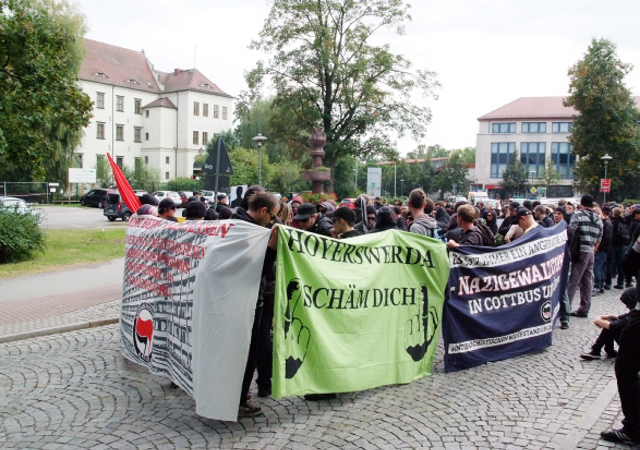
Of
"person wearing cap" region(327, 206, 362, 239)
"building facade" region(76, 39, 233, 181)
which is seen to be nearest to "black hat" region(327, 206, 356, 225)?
"person wearing cap" region(327, 206, 362, 239)

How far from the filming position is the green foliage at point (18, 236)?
48.3 ft

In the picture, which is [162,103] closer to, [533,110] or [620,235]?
[533,110]

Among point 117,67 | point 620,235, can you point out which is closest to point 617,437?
point 620,235

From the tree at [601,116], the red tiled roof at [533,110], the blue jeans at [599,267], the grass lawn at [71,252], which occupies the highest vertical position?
the red tiled roof at [533,110]

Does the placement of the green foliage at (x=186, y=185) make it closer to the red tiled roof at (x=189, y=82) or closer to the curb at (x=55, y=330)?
the red tiled roof at (x=189, y=82)

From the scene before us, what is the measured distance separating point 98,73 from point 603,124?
60809mm

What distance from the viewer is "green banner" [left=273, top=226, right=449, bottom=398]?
16.2 feet

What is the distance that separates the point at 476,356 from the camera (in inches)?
259

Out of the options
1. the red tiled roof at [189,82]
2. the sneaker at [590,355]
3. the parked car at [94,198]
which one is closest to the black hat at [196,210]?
the sneaker at [590,355]

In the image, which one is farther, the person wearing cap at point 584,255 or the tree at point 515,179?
the tree at point 515,179

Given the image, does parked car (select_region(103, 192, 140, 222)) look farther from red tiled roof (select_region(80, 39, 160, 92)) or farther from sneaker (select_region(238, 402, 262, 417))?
red tiled roof (select_region(80, 39, 160, 92))

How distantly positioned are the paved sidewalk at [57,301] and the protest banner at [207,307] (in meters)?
3.47

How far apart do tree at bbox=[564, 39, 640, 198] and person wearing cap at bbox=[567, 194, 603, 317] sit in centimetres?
4587

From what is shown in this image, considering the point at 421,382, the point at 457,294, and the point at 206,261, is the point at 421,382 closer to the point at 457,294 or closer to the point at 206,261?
the point at 457,294
